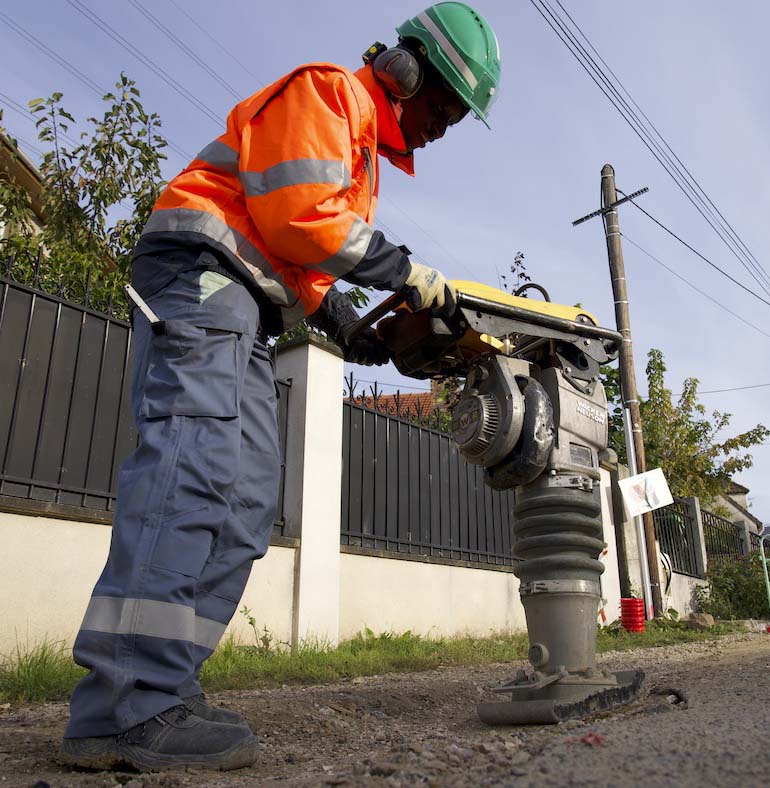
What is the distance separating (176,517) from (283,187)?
2.97 ft

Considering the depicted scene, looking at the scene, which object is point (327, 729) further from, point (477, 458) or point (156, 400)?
point (156, 400)

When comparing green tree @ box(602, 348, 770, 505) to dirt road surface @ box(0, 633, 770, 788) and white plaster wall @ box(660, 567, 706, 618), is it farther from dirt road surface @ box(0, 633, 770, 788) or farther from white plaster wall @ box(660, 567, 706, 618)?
dirt road surface @ box(0, 633, 770, 788)

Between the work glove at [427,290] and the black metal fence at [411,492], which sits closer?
the work glove at [427,290]

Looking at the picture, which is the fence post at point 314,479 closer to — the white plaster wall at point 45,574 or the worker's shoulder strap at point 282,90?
the white plaster wall at point 45,574

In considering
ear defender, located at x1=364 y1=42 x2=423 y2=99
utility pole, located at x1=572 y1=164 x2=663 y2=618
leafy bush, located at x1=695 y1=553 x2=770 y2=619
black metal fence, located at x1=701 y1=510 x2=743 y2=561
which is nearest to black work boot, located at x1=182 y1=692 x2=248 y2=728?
ear defender, located at x1=364 y1=42 x2=423 y2=99

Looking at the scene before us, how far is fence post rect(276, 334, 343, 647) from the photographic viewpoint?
5133 mm

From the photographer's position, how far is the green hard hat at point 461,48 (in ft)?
8.20

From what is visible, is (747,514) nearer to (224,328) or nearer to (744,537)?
(744,537)

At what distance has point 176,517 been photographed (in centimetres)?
177

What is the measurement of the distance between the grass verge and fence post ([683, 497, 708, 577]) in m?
6.46

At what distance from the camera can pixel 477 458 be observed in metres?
2.45

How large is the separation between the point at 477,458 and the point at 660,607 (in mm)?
7989

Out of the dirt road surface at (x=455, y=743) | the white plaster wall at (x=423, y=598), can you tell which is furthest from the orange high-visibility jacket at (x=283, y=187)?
the white plaster wall at (x=423, y=598)

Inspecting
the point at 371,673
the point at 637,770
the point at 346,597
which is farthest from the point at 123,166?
the point at 637,770
